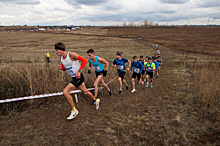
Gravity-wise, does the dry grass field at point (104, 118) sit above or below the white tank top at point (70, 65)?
below

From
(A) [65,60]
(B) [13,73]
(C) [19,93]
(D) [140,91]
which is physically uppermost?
(A) [65,60]

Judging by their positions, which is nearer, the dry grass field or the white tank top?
the dry grass field

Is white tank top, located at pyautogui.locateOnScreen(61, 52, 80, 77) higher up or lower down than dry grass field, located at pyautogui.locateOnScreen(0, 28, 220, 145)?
higher up

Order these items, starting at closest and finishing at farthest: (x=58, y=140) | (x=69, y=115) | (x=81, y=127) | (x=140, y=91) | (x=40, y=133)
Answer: (x=58, y=140)
(x=40, y=133)
(x=81, y=127)
(x=69, y=115)
(x=140, y=91)

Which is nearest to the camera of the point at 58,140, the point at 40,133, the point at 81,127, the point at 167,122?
the point at 58,140

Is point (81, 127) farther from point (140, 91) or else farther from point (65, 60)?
point (140, 91)

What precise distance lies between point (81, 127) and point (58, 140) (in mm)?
687

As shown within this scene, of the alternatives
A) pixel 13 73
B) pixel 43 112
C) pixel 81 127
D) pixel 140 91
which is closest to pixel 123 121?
pixel 81 127

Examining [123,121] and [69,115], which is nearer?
[123,121]

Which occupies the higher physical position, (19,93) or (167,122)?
(19,93)

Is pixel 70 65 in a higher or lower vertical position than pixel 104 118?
higher

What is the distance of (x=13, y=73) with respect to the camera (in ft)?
17.2

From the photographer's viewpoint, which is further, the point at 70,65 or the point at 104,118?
the point at 104,118

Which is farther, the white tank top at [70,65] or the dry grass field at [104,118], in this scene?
the white tank top at [70,65]
